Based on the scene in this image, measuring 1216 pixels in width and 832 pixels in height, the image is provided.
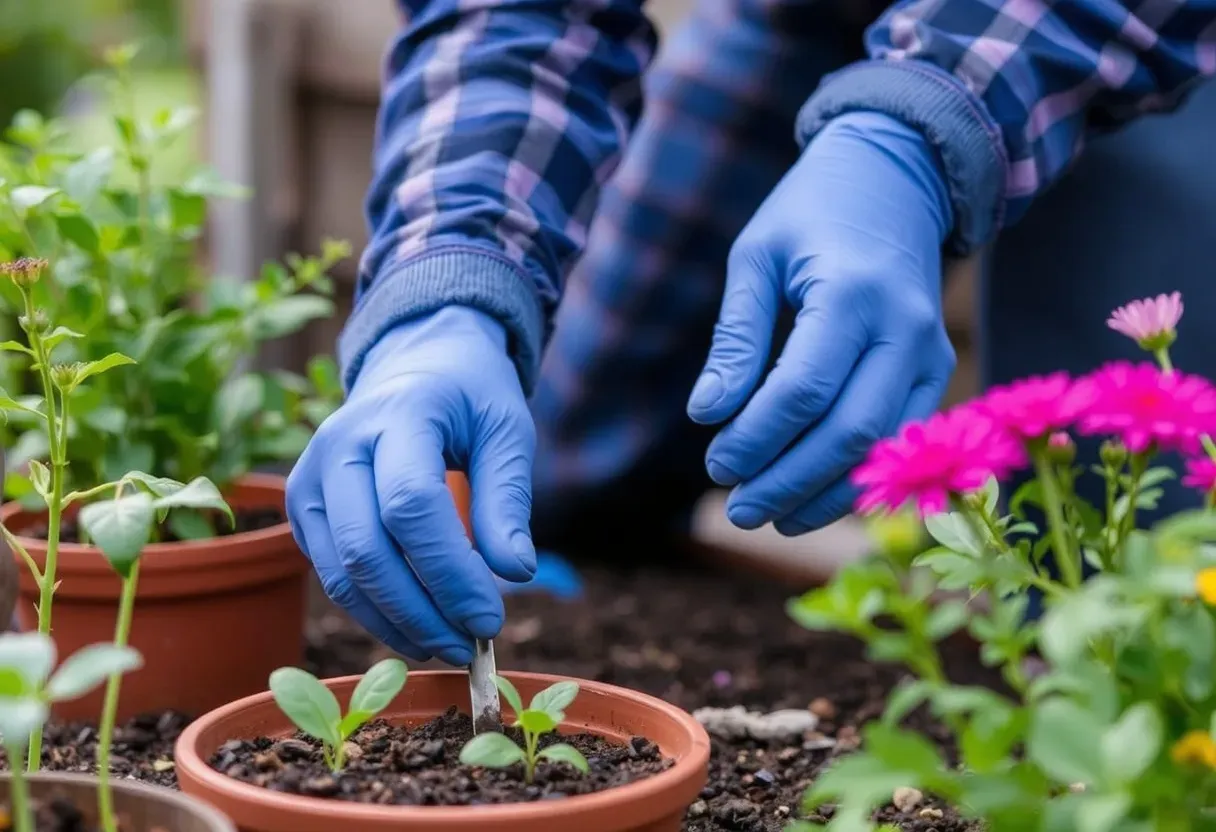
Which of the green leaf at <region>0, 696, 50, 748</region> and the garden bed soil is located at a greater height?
the green leaf at <region>0, 696, 50, 748</region>

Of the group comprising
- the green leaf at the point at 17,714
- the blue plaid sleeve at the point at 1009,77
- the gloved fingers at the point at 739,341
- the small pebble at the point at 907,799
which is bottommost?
the small pebble at the point at 907,799

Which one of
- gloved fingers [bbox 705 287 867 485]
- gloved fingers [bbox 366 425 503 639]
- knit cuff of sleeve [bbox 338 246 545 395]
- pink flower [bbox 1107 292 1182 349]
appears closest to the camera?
pink flower [bbox 1107 292 1182 349]

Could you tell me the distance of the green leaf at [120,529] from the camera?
588 millimetres

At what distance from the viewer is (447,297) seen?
114 cm

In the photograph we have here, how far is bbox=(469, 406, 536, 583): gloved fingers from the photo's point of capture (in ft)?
3.07

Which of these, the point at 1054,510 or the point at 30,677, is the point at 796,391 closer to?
the point at 1054,510

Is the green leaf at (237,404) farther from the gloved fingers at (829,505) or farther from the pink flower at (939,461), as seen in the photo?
the pink flower at (939,461)

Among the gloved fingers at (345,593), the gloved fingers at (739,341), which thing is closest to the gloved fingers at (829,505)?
the gloved fingers at (739,341)

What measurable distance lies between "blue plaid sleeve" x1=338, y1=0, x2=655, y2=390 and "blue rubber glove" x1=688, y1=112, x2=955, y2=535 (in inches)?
8.2

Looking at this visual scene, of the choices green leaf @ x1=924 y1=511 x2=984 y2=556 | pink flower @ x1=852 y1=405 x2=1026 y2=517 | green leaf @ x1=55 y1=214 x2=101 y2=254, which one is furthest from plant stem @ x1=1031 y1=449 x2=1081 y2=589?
green leaf @ x1=55 y1=214 x2=101 y2=254

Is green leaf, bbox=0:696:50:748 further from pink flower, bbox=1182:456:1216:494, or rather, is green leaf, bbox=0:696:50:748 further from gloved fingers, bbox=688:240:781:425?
gloved fingers, bbox=688:240:781:425

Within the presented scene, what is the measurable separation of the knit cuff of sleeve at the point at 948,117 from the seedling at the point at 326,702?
0.74 m

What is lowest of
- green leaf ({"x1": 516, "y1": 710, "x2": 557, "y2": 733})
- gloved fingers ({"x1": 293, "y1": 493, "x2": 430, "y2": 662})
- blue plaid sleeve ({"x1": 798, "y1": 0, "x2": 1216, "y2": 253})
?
gloved fingers ({"x1": 293, "y1": 493, "x2": 430, "y2": 662})

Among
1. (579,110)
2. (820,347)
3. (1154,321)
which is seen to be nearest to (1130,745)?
(1154,321)
